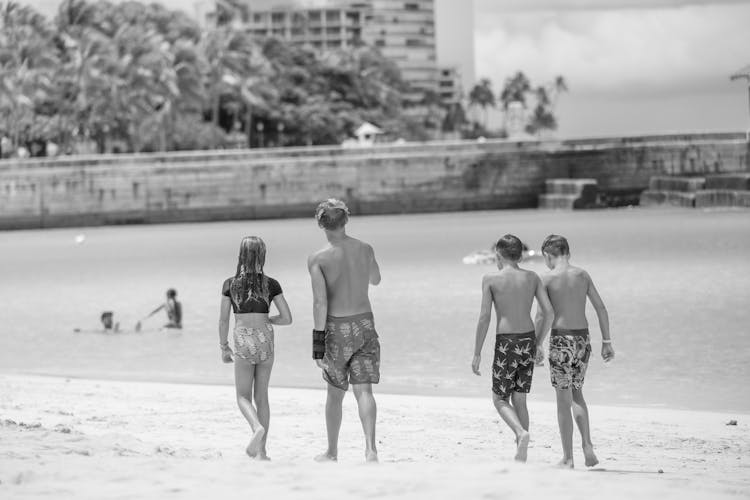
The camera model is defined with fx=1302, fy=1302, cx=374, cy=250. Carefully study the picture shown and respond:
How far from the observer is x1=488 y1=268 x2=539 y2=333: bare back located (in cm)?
784

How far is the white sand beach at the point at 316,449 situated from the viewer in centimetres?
656

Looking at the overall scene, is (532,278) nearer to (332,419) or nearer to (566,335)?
(566,335)

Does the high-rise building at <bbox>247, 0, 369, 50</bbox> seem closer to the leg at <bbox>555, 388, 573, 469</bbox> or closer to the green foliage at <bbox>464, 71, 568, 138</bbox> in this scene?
the green foliage at <bbox>464, 71, 568, 138</bbox>

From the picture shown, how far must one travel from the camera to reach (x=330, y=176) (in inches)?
2169

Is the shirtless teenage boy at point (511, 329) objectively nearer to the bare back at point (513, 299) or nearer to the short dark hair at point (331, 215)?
the bare back at point (513, 299)

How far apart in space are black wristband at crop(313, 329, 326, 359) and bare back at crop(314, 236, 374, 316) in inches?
5.4

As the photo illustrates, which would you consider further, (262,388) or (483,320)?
(262,388)

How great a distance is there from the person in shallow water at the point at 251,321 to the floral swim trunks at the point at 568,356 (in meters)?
1.66

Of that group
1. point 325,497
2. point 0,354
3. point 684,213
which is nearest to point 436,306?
point 0,354

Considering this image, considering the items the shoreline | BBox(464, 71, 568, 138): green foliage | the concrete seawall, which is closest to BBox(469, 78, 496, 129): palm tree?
BBox(464, 71, 568, 138): green foliage

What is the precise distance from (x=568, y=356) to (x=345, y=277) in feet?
4.82

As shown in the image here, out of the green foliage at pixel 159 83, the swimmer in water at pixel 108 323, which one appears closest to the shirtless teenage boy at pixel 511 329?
the swimmer in water at pixel 108 323

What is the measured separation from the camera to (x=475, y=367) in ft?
25.8

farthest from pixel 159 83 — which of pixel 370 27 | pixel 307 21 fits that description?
pixel 370 27
